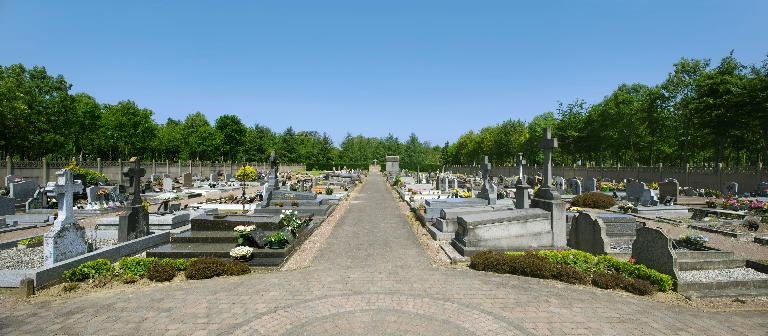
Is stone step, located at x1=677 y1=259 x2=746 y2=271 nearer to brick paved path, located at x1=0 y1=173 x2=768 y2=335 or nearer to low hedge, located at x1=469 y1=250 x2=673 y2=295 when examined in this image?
low hedge, located at x1=469 y1=250 x2=673 y2=295

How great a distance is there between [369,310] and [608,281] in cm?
562

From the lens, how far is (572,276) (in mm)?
9391

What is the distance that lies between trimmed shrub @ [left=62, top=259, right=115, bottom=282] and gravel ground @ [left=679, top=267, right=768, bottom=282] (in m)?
13.8

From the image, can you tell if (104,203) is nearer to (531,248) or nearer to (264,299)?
(264,299)

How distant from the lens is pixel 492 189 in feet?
78.5

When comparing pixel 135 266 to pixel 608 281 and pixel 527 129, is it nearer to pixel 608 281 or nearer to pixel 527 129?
pixel 608 281

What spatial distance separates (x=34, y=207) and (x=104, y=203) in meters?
3.28

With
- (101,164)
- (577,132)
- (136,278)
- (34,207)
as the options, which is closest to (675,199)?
(136,278)

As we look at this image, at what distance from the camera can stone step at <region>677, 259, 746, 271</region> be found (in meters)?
10.8

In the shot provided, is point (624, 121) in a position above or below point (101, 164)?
above

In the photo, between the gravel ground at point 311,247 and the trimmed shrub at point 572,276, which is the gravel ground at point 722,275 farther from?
the gravel ground at point 311,247

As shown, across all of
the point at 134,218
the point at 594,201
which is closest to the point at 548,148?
the point at 594,201

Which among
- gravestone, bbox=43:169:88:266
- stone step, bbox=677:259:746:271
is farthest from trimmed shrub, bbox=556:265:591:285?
gravestone, bbox=43:169:88:266

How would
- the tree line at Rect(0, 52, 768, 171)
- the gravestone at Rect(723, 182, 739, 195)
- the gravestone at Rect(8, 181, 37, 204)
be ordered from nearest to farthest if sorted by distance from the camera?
the gravestone at Rect(8, 181, 37, 204), the gravestone at Rect(723, 182, 739, 195), the tree line at Rect(0, 52, 768, 171)
